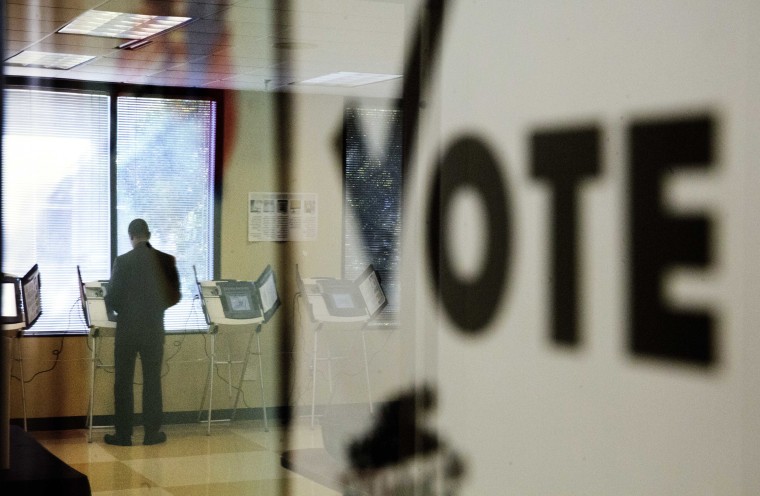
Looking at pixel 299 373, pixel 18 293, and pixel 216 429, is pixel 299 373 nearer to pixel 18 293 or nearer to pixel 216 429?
pixel 216 429

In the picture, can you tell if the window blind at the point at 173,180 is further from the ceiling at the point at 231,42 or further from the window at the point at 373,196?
the window at the point at 373,196

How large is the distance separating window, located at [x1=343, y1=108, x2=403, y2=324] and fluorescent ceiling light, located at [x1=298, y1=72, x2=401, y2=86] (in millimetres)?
541

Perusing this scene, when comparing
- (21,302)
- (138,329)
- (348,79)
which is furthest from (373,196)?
(21,302)

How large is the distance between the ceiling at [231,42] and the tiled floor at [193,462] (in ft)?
7.19

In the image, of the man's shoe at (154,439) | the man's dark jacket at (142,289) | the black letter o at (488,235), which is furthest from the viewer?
the man's dark jacket at (142,289)

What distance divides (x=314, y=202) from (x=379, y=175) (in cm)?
69

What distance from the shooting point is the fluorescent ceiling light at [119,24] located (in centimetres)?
412

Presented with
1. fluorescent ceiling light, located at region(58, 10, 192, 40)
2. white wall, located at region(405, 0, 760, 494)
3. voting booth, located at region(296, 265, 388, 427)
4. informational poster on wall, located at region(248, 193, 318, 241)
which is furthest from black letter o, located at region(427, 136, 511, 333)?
informational poster on wall, located at region(248, 193, 318, 241)

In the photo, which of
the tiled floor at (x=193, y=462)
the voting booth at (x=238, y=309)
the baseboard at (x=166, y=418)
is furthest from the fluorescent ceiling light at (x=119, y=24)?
the baseboard at (x=166, y=418)

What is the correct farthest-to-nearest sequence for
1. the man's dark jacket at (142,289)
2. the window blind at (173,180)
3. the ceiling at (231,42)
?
the window blind at (173,180) → the man's dark jacket at (142,289) → the ceiling at (231,42)

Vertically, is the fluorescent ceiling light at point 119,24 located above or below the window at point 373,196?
above

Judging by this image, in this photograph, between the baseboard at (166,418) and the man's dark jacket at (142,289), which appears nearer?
the baseboard at (166,418)

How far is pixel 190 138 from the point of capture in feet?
22.1

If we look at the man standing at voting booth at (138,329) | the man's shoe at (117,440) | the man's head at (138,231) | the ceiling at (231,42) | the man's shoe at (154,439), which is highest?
the ceiling at (231,42)
